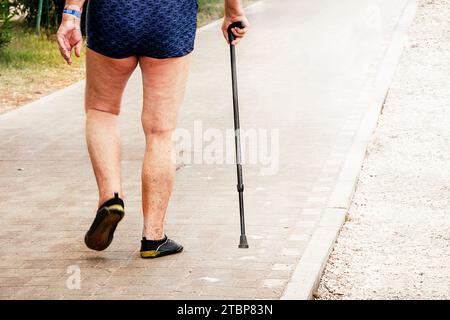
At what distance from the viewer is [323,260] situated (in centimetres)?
Answer: 645

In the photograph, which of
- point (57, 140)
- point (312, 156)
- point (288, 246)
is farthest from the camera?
point (57, 140)

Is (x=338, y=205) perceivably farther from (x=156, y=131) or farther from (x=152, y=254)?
(x=156, y=131)

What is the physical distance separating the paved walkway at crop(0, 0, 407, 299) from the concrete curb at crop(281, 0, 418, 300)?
0.26 ft

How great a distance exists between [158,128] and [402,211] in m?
2.13

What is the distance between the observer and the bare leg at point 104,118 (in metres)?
6.33

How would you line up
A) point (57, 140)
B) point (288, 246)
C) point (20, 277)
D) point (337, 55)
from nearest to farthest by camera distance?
point (20, 277) → point (288, 246) → point (57, 140) → point (337, 55)

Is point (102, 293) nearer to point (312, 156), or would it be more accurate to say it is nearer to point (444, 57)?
point (312, 156)

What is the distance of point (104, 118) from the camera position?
6441 mm

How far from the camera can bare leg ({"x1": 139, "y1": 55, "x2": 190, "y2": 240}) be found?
631 centimetres

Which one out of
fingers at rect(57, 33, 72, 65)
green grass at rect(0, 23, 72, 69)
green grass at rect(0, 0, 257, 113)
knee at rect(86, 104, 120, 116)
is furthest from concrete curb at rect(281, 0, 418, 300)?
green grass at rect(0, 23, 72, 69)

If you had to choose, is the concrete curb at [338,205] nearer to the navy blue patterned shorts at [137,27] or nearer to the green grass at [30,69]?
the navy blue patterned shorts at [137,27]

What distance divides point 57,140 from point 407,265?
444cm

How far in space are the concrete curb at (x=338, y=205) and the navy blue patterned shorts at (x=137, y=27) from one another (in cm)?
135
